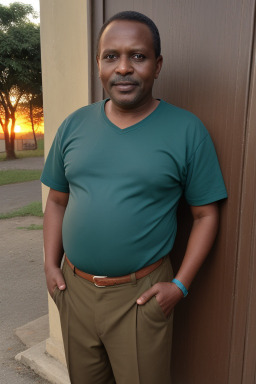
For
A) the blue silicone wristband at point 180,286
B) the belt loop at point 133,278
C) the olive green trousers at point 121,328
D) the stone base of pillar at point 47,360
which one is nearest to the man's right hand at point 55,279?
the olive green trousers at point 121,328

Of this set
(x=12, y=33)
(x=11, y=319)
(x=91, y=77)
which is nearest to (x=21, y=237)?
(x=11, y=319)

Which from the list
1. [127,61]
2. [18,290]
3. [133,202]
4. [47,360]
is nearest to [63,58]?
[127,61]

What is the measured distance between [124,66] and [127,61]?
0.03 metres

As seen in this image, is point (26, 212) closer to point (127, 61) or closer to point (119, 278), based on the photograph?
point (119, 278)

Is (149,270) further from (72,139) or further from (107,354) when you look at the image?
(72,139)

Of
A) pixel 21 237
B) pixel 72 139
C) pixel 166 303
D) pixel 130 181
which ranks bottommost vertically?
pixel 21 237

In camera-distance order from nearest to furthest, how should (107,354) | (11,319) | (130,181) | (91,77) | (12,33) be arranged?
(130,181), (107,354), (91,77), (11,319), (12,33)

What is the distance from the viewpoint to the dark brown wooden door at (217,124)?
1.66m

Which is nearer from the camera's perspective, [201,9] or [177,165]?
[177,165]

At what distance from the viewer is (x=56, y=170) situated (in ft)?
6.17

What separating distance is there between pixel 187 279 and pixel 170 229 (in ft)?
0.75

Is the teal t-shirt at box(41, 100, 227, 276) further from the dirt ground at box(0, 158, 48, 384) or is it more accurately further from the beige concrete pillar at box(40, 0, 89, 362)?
the dirt ground at box(0, 158, 48, 384)

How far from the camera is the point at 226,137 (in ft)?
5.65

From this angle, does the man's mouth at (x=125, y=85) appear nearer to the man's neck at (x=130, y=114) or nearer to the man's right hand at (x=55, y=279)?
the man's neck at (x=130, y=114)
